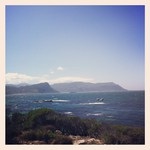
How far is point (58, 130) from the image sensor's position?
566 centimetres

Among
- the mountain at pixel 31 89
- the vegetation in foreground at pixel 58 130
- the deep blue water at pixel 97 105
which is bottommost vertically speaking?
the vegetation in foreground at pixel 58 130

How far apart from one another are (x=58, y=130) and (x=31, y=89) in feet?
2.70

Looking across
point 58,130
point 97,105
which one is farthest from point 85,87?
point 58,130

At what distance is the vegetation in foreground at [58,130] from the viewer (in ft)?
18.2

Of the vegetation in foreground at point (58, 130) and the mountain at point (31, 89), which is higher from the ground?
the mountain at point (31, 89)

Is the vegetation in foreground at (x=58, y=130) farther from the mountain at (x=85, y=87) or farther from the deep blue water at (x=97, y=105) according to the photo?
the mountain at (x=85, y=87)

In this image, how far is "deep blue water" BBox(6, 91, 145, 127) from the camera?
222 inches

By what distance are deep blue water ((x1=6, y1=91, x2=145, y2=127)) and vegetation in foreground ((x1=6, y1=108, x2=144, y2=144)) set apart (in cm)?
9

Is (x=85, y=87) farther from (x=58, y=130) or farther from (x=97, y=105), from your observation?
(x=58, y=130)

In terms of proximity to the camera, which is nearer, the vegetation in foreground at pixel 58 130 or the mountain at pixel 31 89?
the vegetation in foreground at pixel 58 130

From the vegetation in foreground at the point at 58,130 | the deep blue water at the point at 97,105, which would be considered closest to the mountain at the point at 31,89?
the deep blue water at the point at 97,105

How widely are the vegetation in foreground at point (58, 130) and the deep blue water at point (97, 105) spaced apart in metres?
0.09

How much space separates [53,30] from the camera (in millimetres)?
5762

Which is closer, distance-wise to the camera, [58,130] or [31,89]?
[58,130]
